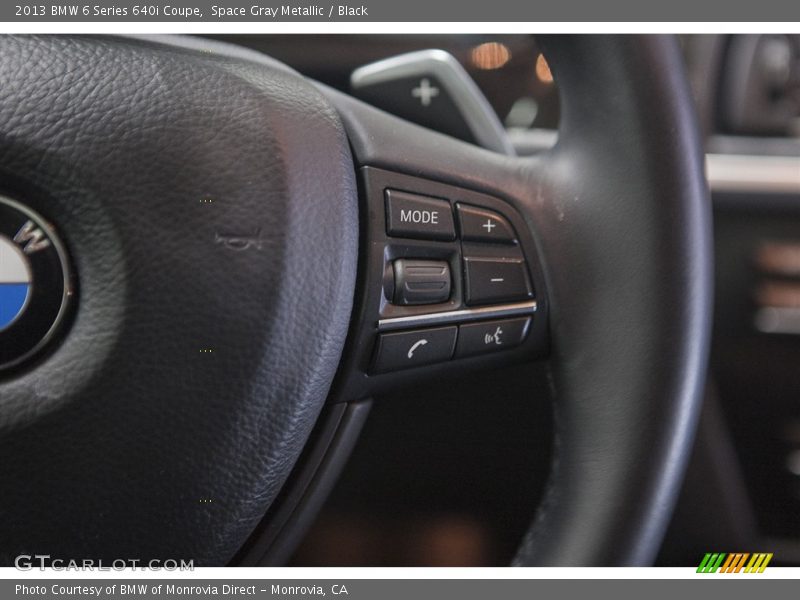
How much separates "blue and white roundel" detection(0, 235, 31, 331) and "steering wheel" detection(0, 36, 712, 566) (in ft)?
0.06

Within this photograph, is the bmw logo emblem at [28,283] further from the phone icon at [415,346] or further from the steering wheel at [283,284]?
the phone icon at [415,346]

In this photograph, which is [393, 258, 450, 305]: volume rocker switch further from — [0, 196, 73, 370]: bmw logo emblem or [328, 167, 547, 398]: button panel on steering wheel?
[0, 196, 73, 370]: bmw logo emblem

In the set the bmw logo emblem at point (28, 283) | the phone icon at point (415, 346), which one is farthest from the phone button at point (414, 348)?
the bmw logo emblem at point (28, 283)

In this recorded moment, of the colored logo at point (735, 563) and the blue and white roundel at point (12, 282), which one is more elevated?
the blue and white roundel at point (12, 282)

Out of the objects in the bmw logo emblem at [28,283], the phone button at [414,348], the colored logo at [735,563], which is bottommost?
the colored logo at [735,563]

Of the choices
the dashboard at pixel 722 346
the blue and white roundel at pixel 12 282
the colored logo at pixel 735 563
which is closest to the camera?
the blue and white roundel at pixel 12 282

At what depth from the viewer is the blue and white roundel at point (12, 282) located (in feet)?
1.59

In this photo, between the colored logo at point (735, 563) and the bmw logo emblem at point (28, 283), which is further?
the colored logo at point (735, 563)

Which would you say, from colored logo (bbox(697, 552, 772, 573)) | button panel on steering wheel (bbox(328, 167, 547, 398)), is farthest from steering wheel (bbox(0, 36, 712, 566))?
colored logo (bbox(697, 552, 772, 573))

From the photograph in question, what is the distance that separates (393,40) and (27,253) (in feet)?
2.83

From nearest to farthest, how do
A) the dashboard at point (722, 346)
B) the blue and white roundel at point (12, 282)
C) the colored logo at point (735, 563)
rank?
the blue and white roundel at point (12, 282) < the colored logo at point (735, 563) < the dashboard at point (722, 346)

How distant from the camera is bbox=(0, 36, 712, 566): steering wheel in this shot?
489 millimetres

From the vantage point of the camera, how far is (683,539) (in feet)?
3.76

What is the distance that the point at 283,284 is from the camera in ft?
1.66
